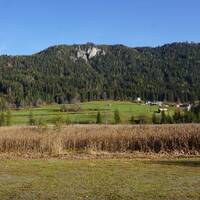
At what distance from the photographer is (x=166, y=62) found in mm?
192125

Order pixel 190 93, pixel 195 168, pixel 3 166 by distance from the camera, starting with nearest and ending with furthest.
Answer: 1. pixel 195 168
2. pixel 3 166
3. pixel 190 93

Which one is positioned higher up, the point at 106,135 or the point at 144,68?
the point at 144,68

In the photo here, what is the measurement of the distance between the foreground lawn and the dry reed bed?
6.51 metres

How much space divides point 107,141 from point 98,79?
150808 mm

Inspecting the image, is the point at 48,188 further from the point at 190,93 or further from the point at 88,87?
the point at 88,87

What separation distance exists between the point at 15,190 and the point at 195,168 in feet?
21.4

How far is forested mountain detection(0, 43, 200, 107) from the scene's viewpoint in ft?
471

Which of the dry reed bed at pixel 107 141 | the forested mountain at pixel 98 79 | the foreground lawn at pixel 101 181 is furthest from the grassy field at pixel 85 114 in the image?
the foreground lawn at pixel 101 181

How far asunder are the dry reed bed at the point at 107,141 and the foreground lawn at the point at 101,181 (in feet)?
21.4

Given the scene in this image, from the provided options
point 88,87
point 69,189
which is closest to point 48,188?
point 69,189

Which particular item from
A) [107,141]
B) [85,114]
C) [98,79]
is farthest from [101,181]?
[98,79]

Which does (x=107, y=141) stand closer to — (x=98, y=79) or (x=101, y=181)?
(x=101, y=181)

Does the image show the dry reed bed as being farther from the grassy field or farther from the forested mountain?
the forested mountain

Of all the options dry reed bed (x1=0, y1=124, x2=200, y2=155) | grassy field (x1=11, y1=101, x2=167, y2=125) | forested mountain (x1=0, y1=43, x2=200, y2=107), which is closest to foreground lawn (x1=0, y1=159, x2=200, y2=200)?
dry reed bed (x1=0, y1=124, x2=200, y2=155)
